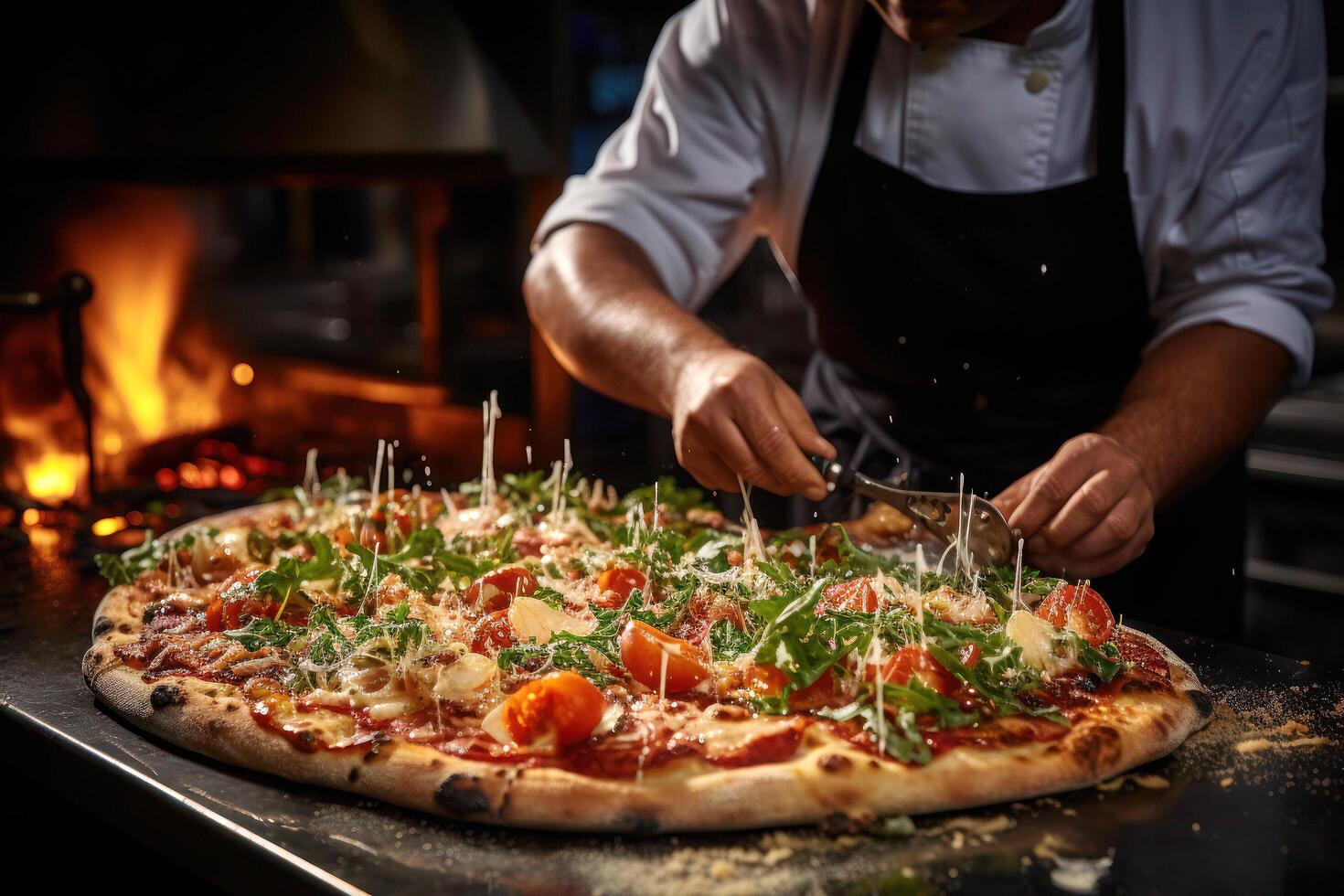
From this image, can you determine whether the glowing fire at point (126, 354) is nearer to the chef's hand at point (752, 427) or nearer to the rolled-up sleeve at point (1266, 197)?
the chef's hand at point (752, 427)

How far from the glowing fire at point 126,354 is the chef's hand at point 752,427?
8.58 ft

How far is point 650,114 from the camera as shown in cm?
302

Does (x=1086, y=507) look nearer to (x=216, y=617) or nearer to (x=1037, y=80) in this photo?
(x=1037, y=80)

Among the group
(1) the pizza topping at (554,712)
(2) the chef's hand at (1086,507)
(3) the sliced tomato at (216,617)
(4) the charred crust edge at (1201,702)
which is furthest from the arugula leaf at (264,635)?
(4) the charred crust edge at (1201,702)

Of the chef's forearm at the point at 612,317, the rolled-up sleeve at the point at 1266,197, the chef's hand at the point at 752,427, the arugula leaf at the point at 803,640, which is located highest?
the rolled-up sleeve at the point at 1266,197

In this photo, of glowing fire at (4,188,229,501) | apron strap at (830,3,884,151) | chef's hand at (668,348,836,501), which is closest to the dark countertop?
chef's hand at (668,348,836,501)

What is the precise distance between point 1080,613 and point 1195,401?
2.20 feet

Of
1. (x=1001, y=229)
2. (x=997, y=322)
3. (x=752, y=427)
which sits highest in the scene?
(x=1001, y=229)

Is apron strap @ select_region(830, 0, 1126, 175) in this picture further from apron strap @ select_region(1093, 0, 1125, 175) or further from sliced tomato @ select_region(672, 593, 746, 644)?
sliced tomato @ select_region(672, 593, 746, 644)

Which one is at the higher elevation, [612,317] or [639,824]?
[612,317]

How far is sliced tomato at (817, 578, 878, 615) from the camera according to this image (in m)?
2.00

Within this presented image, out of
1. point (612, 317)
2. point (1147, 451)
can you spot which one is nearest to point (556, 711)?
point (612, 317)

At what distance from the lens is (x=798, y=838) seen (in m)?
1.47

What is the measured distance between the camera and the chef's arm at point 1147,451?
6.87 feet
